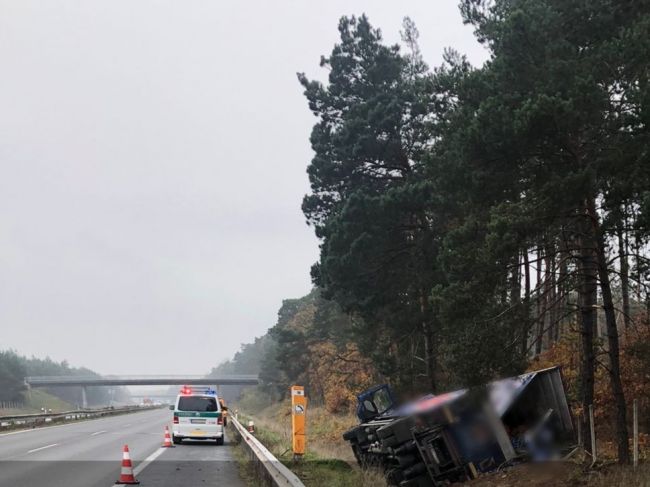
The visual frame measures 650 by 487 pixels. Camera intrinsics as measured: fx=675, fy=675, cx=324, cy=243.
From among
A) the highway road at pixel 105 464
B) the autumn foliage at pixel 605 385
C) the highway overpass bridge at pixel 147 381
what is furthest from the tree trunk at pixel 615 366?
the highway overpass bridge at pixel 147 381

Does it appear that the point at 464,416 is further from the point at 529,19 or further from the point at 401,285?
the point at 401,285

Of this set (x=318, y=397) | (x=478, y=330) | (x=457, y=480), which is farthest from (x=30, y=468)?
(x=318, y=397)

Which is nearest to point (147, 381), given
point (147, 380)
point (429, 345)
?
point (147, 380)

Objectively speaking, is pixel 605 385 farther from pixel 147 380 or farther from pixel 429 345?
pixel 147 380

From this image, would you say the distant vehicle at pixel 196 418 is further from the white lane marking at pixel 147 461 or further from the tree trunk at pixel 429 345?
the tree trunk at pixel 429 345

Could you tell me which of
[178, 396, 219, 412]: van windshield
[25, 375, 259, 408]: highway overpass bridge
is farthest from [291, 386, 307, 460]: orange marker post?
[25, 375, 259, 408]: highway overpass bridge

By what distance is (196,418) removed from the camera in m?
22.9

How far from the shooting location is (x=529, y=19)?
15.1 metres

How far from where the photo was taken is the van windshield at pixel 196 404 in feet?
74.9

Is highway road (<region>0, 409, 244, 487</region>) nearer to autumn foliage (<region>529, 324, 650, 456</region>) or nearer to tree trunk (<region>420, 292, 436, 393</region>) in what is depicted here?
tree trunk (<region>420, 292, 436, 393</region>)

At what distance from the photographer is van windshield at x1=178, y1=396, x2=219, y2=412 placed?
74.9 feet

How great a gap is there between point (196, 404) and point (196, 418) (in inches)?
19.0

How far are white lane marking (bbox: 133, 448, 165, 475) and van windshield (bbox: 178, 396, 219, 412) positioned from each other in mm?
2061

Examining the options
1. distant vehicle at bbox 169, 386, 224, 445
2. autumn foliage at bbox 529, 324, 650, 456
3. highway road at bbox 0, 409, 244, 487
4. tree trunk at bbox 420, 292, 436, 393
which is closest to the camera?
highway road at bbox 0, 409, 244, 487
